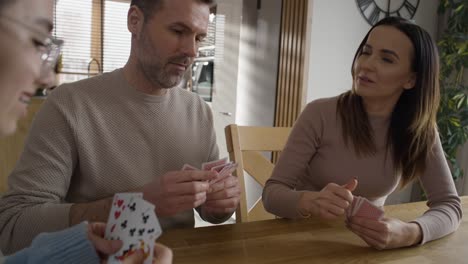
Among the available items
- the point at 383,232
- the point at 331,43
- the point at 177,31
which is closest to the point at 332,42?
the point at 331,43

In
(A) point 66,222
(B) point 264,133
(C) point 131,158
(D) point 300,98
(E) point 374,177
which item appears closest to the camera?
(A) point 66,222

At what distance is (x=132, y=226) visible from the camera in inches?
29.2

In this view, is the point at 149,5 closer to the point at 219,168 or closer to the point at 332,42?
the point at 219,168

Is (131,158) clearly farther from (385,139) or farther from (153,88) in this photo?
(385,139)

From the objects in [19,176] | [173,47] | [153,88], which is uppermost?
[173,47]

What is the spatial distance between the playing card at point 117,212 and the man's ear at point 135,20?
0.73 meters

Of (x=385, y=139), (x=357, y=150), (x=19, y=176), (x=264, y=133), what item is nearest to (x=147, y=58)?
(x=19, y=176)

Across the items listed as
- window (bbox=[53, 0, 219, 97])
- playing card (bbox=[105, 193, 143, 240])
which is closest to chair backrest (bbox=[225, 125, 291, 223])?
playing card (bbox=[105, 193, 143, 240])

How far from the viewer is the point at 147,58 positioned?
1.32 metres

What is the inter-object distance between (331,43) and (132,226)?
2967 millimetres

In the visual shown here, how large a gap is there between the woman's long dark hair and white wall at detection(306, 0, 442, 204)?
5.25 feet

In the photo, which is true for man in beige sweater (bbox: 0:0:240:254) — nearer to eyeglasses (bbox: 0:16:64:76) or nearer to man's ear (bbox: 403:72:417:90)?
eyeglasses (bbox: 0:16:64:76)

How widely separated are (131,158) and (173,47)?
0.38m

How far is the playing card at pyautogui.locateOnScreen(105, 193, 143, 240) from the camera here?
0.76 m
